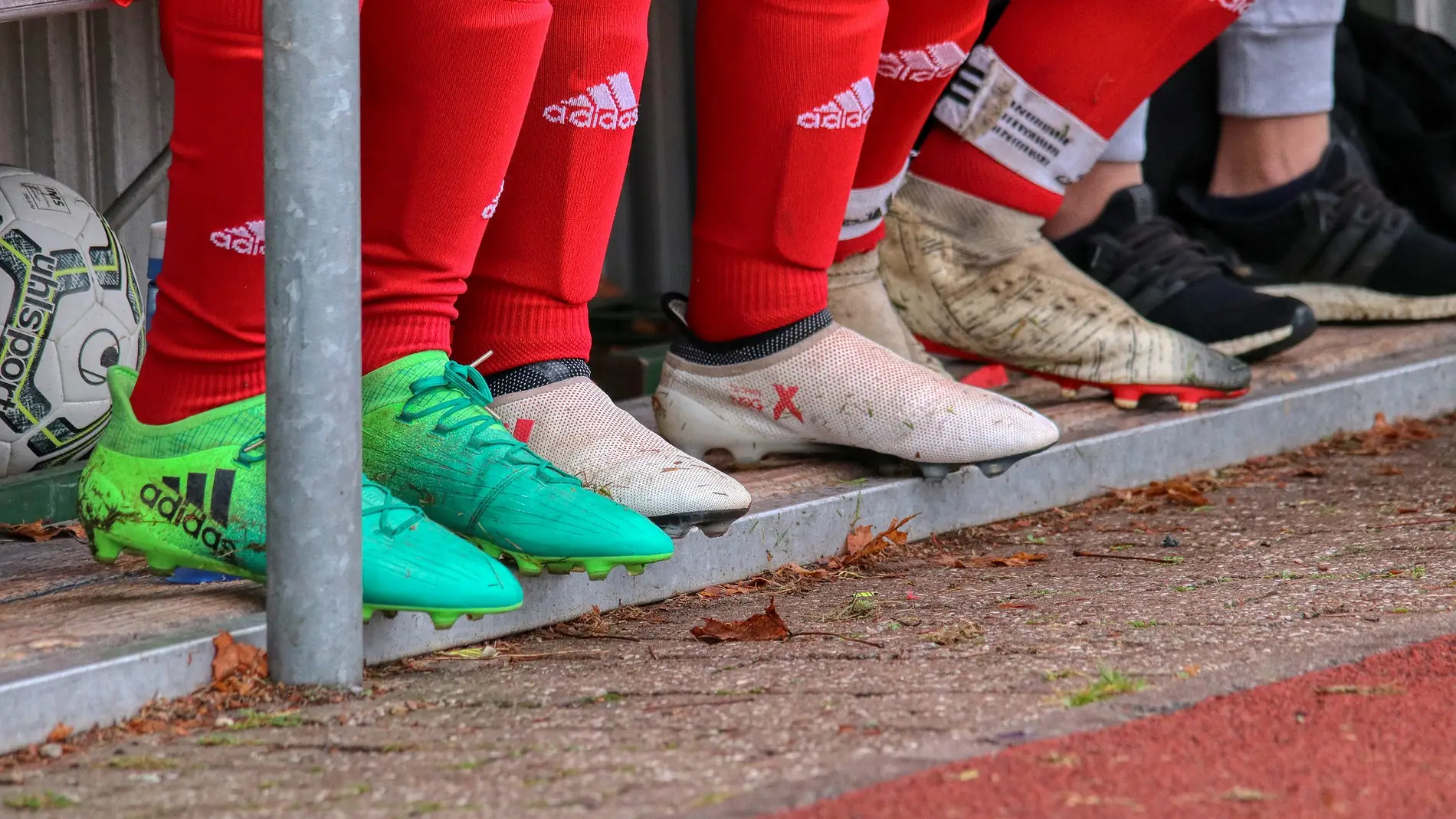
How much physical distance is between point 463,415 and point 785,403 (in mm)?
568

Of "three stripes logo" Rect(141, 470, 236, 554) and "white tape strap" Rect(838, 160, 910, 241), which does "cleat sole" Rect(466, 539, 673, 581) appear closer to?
"three stripes logo" Rect(141, 470, 236, 554)

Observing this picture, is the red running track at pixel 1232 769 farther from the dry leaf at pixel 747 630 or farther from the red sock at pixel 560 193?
the red sock at pixel 560 193

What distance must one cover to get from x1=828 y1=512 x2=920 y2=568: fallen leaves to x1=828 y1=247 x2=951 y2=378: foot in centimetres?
30

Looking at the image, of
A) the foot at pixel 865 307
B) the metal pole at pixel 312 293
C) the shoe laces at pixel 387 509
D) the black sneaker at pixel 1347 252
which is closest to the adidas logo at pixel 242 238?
the metal pole at pixel 312 293

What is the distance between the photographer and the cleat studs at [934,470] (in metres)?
2.00

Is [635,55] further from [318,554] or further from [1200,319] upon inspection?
[1200,319]

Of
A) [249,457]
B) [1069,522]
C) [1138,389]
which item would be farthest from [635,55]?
[1138,389]

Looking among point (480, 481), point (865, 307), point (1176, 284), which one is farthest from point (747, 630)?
point (1176, 284)

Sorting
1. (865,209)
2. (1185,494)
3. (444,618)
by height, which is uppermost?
(865,209)

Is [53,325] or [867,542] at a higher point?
[53,325]

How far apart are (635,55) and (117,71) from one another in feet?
3.84

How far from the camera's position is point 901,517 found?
2018mm

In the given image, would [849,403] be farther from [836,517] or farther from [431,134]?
[431,134]

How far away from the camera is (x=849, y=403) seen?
1.97 metres
